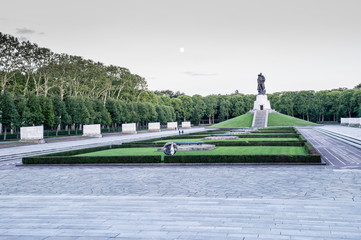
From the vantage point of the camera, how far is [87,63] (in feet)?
230

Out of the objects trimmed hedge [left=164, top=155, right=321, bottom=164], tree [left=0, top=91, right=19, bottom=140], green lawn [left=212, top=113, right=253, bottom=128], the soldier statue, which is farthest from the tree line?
trimmed hedge [left=164, top=155, right=321, bottom=164]

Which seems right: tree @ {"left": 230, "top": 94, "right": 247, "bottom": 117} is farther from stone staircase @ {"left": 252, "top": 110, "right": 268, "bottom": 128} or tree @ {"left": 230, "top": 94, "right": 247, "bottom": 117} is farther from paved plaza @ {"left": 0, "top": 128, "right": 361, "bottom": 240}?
paved plaza @ {"left": 0, "top": 128, "right": 361, "bottom": 240}

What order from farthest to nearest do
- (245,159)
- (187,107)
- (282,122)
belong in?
(187,107), (282,122), (245,159)

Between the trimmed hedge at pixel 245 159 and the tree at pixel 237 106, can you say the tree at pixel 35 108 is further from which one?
the tree at pixel 237 106

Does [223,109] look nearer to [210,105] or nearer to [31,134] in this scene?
[210,105]

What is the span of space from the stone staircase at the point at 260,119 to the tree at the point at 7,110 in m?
52.5

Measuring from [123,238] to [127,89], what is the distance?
281 feet

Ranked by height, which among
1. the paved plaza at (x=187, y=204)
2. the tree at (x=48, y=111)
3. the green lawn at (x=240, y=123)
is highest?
the tree at (x=48, y=111)

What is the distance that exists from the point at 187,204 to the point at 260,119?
2962 inches

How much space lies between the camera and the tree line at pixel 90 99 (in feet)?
171

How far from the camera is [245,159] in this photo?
18.8m

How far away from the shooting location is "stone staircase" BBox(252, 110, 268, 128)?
78188mm

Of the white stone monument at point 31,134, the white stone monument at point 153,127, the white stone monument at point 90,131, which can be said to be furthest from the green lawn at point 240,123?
the white stone monument at point 31,134

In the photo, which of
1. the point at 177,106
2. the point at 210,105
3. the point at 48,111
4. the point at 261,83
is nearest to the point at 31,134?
the point at 48,111
